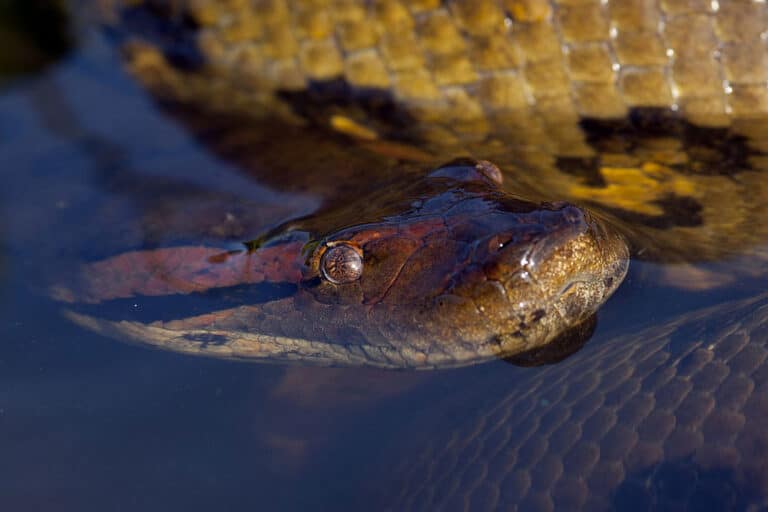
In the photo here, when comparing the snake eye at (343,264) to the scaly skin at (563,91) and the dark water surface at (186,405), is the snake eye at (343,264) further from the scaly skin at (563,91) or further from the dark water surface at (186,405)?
the scaly skin at (563,91)

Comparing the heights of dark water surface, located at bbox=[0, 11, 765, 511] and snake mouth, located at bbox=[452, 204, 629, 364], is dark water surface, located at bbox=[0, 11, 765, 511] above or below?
below

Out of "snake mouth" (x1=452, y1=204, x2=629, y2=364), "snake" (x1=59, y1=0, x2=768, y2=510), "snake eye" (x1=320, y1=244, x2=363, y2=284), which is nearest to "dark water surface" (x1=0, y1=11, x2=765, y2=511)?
"snake" (x1=59, y1=0, x2=768, y2=510)

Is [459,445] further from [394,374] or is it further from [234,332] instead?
[234,332]

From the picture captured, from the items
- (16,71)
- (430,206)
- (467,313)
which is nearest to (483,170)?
(430,206)

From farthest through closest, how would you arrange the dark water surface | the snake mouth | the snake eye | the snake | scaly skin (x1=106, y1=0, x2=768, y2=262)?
1. scaly skin (x1=106, y1=0, x2=768, y2=262)
2. the dark water surface
3. the snake eye
4. the snake mouth
5. the snake

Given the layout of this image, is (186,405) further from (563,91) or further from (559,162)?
(563,91)

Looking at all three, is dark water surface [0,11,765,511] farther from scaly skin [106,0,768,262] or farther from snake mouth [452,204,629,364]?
scaly skin [106,0,768,262]
